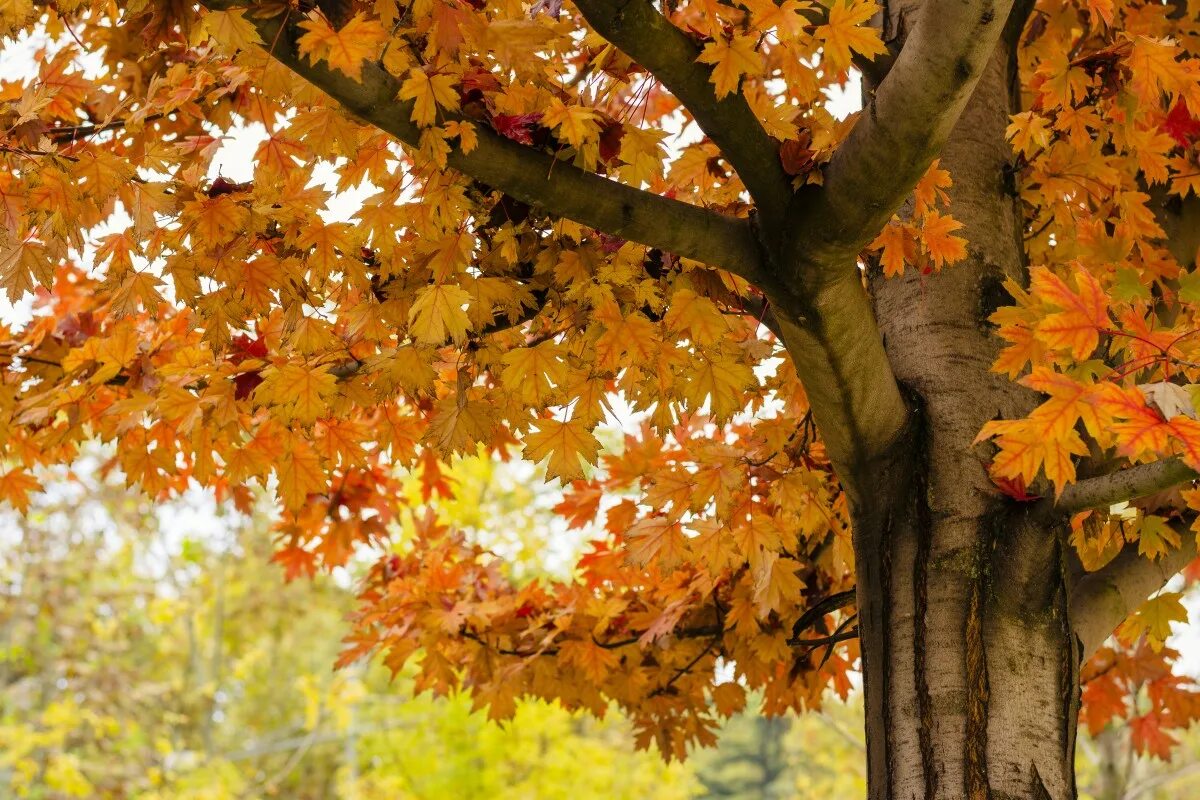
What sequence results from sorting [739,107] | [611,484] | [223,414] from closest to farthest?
[739,107] < [223,414] < [611,484]

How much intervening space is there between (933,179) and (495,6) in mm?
990

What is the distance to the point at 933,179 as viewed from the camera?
2.13 m

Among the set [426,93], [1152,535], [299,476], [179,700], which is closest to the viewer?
[426,93]

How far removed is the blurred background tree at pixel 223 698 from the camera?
891 cm

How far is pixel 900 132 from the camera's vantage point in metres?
1.66

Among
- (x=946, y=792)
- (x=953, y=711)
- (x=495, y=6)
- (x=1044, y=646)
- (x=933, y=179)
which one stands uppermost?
(x=495, y=6)

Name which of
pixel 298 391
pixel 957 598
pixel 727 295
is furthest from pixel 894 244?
pixel 298 391

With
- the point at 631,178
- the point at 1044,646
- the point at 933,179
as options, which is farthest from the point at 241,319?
the point at 1044,646

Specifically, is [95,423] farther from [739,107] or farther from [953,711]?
[953,711]

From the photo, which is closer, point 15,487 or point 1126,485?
point 1126,485

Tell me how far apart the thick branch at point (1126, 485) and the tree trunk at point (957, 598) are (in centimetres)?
16

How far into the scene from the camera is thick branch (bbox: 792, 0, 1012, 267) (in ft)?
5.24

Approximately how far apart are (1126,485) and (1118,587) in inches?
29.1

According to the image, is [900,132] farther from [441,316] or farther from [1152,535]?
[1152,535]
